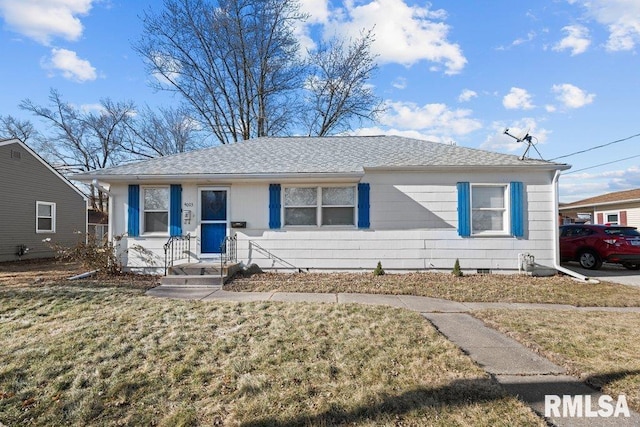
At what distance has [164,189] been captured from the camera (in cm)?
920

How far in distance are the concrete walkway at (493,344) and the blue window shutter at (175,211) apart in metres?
2.01

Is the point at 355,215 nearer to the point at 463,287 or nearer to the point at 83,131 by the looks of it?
the point at 463,287

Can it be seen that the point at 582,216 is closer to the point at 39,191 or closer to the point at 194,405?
the point at 194,405

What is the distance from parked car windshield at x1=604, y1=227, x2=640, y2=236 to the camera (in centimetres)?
1120

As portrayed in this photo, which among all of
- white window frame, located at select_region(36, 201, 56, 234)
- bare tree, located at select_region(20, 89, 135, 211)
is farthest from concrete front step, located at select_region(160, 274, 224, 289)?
bare tree, located at select_region(20, 89, 135, 211)

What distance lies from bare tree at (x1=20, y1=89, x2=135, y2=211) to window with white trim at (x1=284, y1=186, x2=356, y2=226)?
893 inches

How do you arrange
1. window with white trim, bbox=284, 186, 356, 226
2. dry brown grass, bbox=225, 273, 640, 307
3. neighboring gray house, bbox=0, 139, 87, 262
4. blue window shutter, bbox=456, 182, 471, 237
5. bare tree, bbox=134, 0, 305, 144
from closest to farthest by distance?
1. dry brown grass, bbox=225, 273, 640, 307
2. blue window shutter, bbox=456, 182, 471, 237
3. window with white trim, bbox=284, 186, 356, 226
4. neighboring gray house, bbox=0, 139, 87, 262
5. bare tree, bbox=134, 0, 305, 144

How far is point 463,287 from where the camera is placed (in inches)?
291

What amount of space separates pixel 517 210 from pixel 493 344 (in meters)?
6.00

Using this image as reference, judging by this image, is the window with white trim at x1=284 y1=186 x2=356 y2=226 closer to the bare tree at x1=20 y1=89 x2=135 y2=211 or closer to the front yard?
the front yard

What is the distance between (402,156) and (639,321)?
20.6 ft

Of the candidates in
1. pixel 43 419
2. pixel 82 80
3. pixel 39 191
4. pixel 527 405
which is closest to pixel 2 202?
pixel 39 191

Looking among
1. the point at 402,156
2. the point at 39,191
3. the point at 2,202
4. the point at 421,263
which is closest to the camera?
the point at 421,263

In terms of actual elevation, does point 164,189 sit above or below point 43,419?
above
